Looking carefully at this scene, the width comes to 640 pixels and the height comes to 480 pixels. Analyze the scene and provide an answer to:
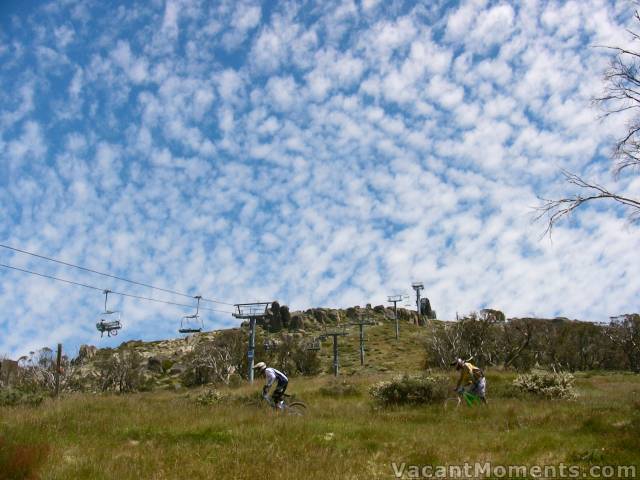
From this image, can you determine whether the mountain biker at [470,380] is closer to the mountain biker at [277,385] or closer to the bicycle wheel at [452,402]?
the bicycle wheel at [452,402]

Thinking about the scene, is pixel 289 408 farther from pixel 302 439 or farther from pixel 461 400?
pixel 461 400

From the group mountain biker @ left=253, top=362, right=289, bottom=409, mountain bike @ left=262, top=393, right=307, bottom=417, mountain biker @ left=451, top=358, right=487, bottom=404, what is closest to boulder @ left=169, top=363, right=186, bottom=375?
mountain bike @ left=262, top=393, right=307, bottom=417

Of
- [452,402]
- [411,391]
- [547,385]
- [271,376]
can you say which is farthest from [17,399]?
[547,385]

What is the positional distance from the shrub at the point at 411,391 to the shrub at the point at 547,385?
3401 mm

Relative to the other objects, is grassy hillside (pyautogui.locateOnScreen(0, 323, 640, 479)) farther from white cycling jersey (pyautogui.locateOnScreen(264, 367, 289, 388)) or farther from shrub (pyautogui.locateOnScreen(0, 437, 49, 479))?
white cycling jersey (pyautogui.locateOnScreen(264, 367, 289, 388))

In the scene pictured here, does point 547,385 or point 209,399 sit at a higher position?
point 547,385

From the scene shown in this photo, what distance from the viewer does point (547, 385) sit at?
20516mm

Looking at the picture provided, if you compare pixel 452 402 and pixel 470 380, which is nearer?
pixel 452 402

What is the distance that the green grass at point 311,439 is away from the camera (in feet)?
32.3

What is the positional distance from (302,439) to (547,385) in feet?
40.0

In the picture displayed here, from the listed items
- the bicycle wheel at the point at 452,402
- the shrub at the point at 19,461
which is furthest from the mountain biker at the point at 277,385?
the shrub at the point at 19,461

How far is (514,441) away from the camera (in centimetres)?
1139

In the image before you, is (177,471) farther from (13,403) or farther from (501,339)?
(501,339)

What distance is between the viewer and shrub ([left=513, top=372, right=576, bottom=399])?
774 inches
